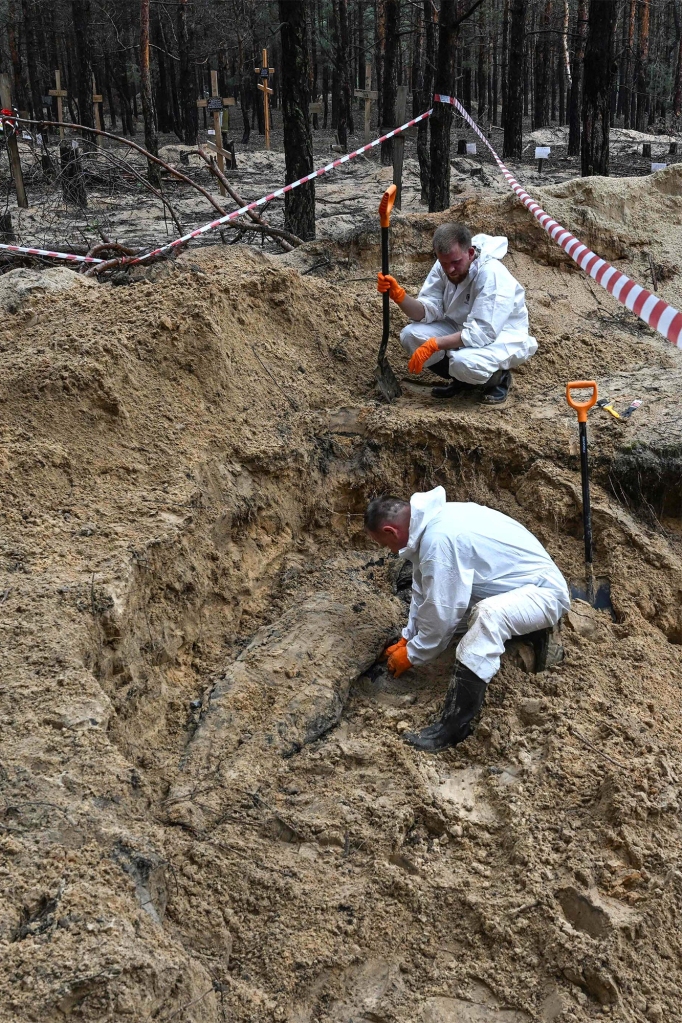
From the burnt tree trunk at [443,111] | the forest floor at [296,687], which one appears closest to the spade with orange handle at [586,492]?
the forest floor at [296,687]

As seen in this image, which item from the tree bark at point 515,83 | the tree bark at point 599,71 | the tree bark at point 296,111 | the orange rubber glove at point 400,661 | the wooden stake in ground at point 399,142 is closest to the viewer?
the orange rubber glove at point 400,661

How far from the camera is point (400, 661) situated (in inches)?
144

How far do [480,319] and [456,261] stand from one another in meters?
0.40

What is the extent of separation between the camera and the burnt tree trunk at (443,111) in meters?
8.45

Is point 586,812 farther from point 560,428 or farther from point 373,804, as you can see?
point 560,428

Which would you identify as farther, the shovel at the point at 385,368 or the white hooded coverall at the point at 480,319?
the shovel at the point at 385,368

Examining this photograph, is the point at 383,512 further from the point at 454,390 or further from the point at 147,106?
the point at 147,106

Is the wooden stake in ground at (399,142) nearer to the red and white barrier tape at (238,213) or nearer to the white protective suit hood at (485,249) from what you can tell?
the red and white barrier tape at (238,213)

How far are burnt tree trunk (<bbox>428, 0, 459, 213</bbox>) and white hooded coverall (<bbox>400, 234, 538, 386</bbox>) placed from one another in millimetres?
4107

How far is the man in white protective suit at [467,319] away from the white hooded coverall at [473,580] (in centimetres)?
170

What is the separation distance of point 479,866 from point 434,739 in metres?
0.59

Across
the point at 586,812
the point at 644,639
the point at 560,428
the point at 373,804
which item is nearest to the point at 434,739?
the point at 373,804

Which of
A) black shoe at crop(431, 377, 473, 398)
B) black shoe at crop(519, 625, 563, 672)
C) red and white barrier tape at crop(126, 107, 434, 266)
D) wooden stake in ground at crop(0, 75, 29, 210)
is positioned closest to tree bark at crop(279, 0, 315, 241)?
red and white barrier tape at crop(126, 107, 434, 266)

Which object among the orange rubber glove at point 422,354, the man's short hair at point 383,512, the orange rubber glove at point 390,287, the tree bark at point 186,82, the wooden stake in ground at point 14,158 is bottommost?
the man's short hair at point 383,512
